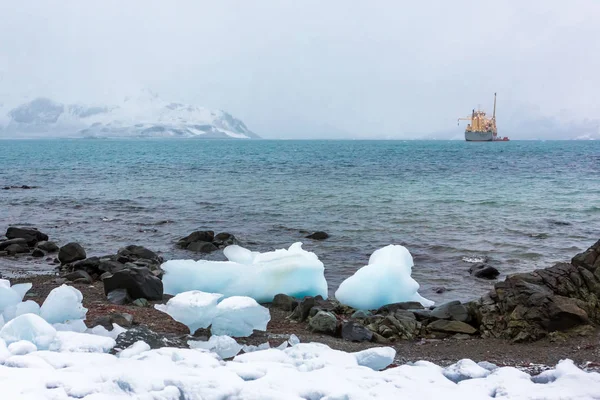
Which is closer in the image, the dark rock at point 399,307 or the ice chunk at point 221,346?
the ice chunk at point 221,346

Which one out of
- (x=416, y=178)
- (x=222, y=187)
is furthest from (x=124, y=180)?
(x=416, y=178)

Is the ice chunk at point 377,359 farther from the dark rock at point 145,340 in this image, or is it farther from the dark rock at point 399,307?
the dark rock at point 399,307

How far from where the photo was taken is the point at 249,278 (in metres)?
8.98

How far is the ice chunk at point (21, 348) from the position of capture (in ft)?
17.1

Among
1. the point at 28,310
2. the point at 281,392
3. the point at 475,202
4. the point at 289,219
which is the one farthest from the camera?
the point at 475,202

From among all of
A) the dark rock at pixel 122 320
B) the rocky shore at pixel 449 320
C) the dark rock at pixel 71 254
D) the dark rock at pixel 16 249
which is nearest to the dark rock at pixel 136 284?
the rocky shore at pixel 449 320

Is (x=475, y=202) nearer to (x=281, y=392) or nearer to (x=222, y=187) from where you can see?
(x=222, y=187)

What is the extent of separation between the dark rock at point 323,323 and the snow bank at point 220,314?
70 cm

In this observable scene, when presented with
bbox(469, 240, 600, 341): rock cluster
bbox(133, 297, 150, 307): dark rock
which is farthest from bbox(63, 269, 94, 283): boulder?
bbox(469, 240, 600, 341): rock cluster

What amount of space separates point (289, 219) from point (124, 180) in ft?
57.5

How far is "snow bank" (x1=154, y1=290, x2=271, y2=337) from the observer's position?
6594 mm

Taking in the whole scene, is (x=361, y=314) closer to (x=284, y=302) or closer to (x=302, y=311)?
(x=302, y=311)

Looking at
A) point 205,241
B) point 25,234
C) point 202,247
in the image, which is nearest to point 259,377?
point 202,247

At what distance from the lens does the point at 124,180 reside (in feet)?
108
